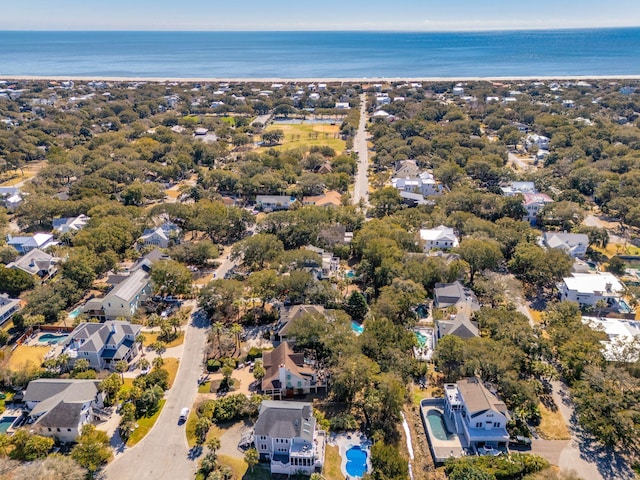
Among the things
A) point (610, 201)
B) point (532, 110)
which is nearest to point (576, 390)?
point (610, 201)

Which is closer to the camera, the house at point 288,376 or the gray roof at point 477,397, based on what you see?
the gray roof at point 477,397

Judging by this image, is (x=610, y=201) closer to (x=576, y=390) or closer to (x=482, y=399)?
(x=576, y=390)

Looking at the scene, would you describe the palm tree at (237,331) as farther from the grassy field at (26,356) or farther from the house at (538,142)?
the house at (538,142)

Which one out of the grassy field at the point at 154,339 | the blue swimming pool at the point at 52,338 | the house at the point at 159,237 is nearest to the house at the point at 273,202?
the house at the point at 159,237

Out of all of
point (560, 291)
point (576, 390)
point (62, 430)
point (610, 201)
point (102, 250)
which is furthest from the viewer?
point (610, 201)

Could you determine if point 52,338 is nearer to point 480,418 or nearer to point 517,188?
point 480,418

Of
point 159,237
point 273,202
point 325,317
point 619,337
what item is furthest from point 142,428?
point 273,202
